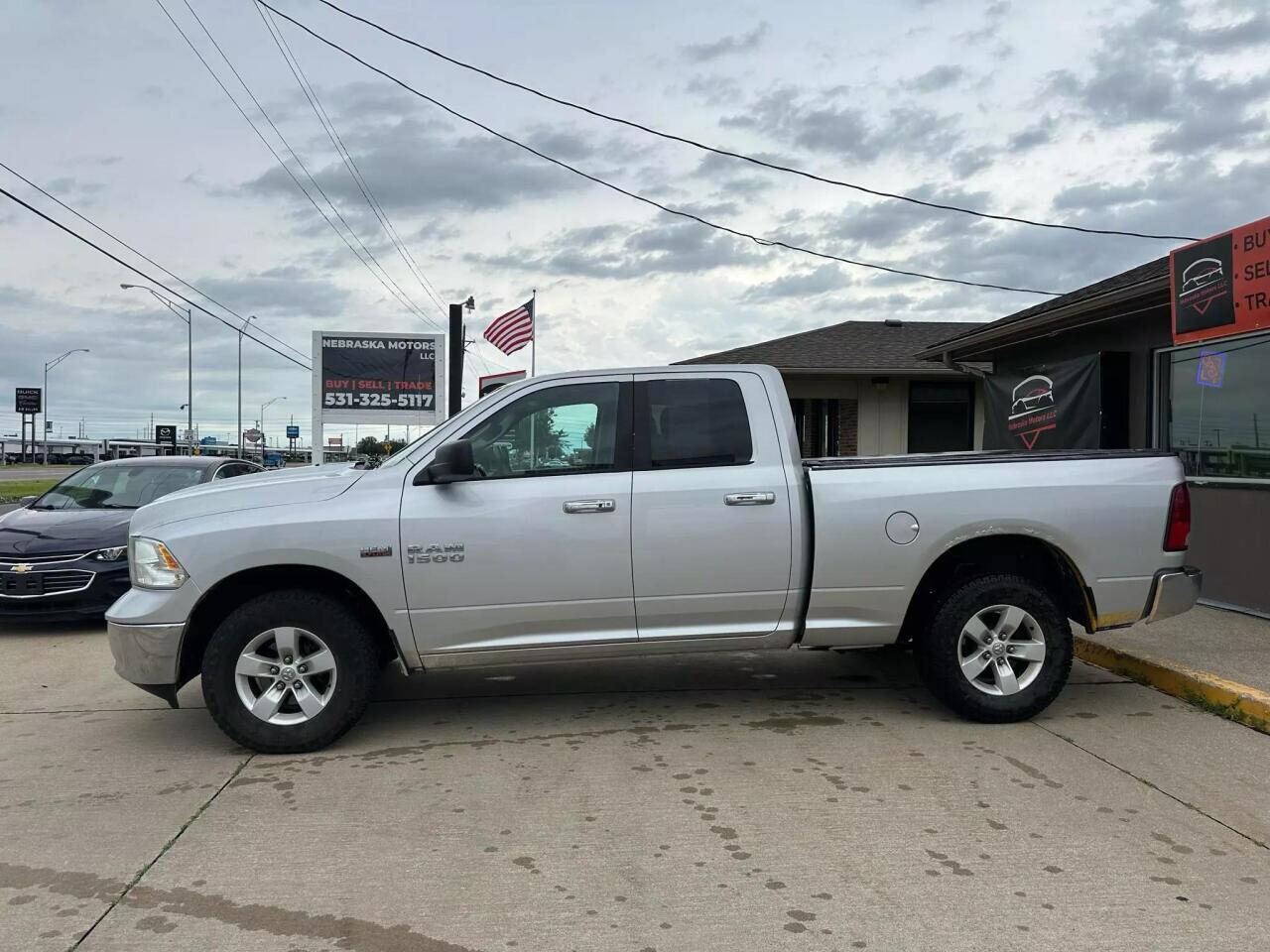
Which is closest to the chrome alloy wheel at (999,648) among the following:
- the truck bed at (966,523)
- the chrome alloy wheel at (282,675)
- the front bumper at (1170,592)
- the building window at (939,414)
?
the truck bed at (966,523)

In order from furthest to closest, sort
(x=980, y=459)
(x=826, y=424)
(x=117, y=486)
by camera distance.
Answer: (x=826, y=424) < (x=117, y=486) < (x=980, y=459)

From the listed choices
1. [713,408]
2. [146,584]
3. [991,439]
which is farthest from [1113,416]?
[146,584]

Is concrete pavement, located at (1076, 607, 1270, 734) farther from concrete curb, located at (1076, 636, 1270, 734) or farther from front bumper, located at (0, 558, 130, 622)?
front bumper, located at (0, 558, 130, 622)

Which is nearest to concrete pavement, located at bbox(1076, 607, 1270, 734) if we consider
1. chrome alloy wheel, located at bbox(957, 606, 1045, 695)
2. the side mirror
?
chrome alloy wheel, located at bbox(957, 606, 1045, 695)

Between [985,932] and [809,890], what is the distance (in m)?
0.59

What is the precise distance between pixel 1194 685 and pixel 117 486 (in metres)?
9.53

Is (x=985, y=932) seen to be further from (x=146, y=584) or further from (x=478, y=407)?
(x=146, y=584)

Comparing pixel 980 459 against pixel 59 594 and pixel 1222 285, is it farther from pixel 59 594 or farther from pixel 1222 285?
pixel 59 594

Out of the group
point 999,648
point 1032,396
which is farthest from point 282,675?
point 1032,396

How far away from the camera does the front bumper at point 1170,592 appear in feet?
17.7

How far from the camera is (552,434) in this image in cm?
532

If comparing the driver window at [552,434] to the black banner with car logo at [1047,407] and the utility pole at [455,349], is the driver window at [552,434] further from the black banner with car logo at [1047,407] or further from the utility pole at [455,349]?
the utility pole at [455,349]

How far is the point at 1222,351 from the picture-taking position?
8656 mm

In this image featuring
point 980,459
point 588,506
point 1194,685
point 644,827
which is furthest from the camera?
point 1194,685
